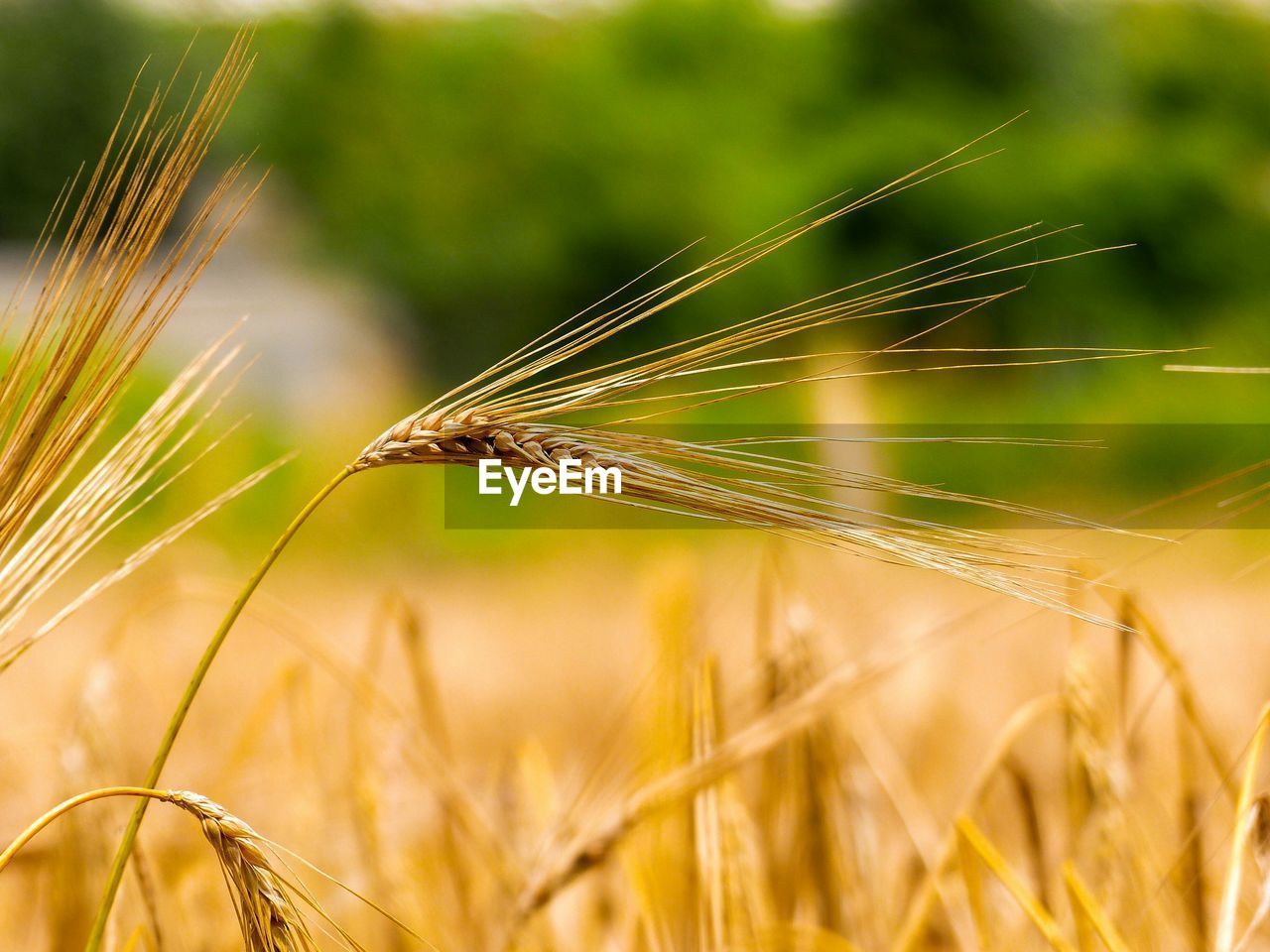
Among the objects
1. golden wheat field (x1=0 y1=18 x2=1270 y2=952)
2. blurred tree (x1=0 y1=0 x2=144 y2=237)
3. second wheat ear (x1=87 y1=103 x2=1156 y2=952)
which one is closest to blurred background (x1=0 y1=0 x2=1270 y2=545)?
blurred tree (x1=0 y1=0 x2=144 y2=237)

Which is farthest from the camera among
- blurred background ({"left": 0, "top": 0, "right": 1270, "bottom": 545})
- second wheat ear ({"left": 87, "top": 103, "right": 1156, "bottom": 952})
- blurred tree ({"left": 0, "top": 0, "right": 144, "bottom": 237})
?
blurred tree ({"left": 0, "top": 0, "right": 144, "bottom": 237})

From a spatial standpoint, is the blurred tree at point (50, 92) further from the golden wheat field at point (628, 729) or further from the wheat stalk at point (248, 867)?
the wheat stalk at point (248, 867)

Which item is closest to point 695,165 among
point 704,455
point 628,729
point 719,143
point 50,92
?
point 719,143

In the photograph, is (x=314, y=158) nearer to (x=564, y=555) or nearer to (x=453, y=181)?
(x=453, y=181)

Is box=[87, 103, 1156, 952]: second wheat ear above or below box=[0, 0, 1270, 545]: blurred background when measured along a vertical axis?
below

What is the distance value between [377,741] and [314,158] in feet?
32.3

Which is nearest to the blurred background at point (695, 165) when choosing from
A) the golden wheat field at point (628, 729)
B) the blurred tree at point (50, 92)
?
the blurred tree at point (50, 92)

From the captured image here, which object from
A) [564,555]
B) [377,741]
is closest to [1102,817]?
[377,741]

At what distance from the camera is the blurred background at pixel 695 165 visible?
870 cm

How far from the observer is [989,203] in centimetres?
877

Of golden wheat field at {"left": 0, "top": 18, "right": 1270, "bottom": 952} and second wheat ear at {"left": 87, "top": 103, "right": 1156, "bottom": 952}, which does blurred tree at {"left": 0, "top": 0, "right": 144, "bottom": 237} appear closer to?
golden wheat field at {"left": 0, "top": 18, "right": 1270, "bottom": 952}

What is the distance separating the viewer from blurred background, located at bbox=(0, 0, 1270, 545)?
8.70 m

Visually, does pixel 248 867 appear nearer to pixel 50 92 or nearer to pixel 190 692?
pixel 190 692

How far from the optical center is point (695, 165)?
10023mm
